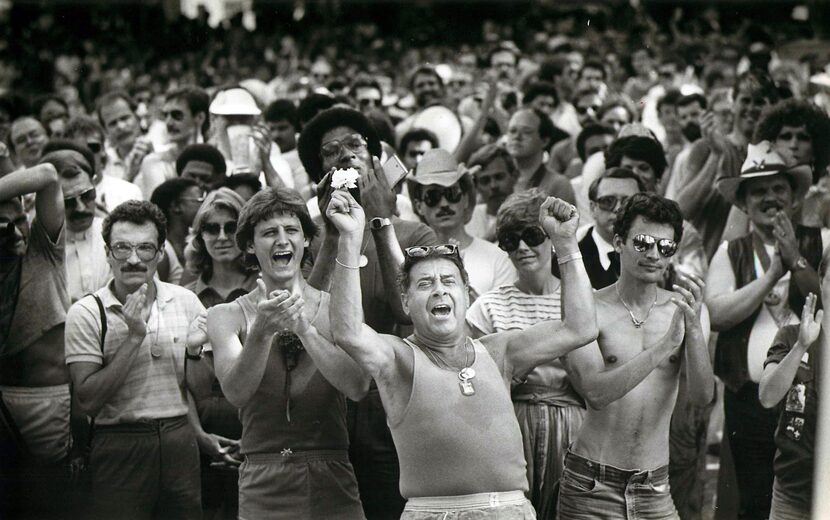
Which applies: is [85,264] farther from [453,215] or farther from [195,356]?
[453,215]

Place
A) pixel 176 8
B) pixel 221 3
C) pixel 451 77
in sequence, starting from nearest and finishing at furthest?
1. pixel 451 77
2. pixel 176 8
3. pixel 221 3

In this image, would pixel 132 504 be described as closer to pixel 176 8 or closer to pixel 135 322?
pixel 135 322

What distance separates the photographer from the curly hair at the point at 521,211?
5.55 m

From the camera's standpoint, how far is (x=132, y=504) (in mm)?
5355

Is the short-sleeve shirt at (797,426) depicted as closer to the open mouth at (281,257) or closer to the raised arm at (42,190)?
the open mouth at (281,257)

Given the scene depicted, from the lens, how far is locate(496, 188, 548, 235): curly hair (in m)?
5.55

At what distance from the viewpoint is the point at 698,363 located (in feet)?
16.1

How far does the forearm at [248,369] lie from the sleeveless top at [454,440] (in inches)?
22.6

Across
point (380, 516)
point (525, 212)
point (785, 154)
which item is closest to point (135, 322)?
point (380, 516)

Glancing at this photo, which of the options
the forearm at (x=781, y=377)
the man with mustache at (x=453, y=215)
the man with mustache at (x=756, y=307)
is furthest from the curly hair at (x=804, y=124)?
the forearm at (x=781, y=377)

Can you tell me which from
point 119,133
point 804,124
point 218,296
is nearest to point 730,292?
point 804,124

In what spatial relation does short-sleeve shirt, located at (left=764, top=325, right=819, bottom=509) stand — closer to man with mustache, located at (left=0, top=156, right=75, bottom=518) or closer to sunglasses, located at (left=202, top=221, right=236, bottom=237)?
sunglasses, located at (left=202, top=221, right=236, bottom=237)

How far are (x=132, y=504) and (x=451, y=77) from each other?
8.07 m

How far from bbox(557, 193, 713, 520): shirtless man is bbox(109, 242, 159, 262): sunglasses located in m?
1.95
